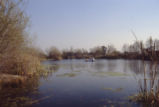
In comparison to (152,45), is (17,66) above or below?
below

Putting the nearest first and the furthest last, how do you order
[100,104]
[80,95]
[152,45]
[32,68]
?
[152,45] → [100,104] → [80,95] → [32,68]

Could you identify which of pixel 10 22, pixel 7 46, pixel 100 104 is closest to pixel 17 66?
pixel 7 46

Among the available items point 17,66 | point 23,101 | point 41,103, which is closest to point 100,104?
point 41,103

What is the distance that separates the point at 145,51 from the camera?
12.0ft

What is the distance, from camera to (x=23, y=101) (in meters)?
4.80

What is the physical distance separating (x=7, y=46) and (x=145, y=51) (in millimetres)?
5210

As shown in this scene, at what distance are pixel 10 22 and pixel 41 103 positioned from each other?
3.42 m

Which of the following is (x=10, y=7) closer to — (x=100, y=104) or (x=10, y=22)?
(x=10, y=22)

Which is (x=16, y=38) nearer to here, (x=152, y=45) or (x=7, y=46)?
(x=7, y=46)

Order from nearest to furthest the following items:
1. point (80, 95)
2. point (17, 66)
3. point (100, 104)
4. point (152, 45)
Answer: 1. point (152, 45)
2. point (100, 104)
3. point (80, 95)
4. point (17, 66)

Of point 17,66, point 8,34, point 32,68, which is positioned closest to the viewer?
point 8,34

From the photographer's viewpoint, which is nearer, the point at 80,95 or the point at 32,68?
the point at 80,95

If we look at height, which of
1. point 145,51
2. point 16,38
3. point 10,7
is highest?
point 10,7

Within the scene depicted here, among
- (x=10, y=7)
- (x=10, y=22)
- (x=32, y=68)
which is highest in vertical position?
(x=10, y=7)
